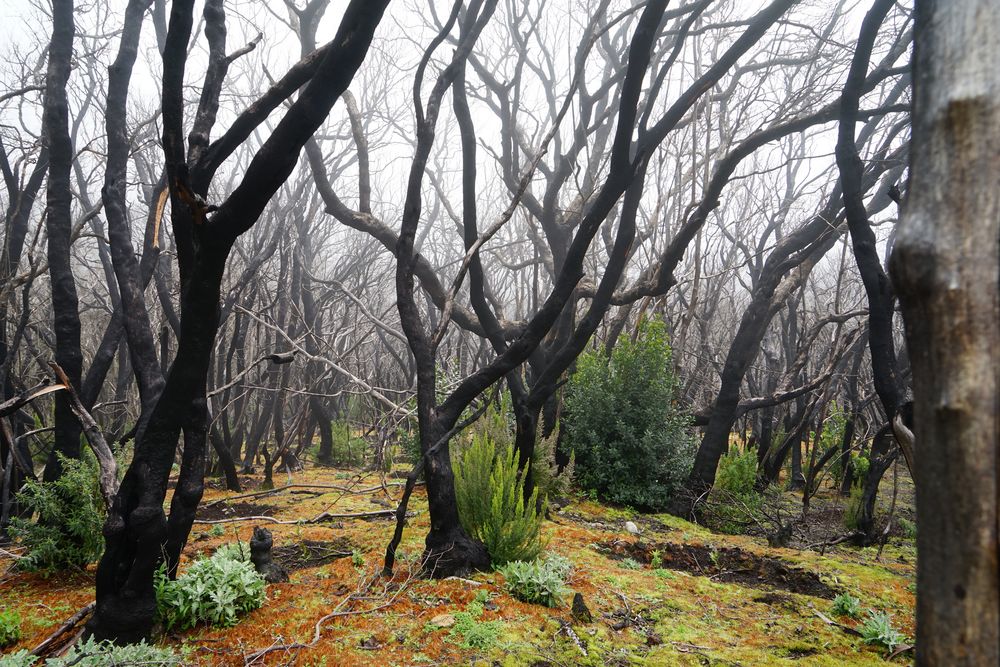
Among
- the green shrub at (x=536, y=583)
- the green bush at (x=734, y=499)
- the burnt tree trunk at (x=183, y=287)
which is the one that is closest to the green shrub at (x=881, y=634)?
the green shrub at (x=536, y=583)

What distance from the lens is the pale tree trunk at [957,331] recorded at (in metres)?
0.85

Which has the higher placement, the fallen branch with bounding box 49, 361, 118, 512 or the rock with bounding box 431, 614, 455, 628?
the fallen branch with bounding box 49, 361, 118, 512

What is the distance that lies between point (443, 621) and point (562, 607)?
726mm

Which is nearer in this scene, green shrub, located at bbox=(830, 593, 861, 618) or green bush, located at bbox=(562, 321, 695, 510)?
green shrub, located at bbox=(830, 593, 861, 618)

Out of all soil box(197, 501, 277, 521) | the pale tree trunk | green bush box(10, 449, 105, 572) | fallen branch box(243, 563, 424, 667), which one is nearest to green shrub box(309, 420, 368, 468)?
soil box(197, 501, 277, 521)

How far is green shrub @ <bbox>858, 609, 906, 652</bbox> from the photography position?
112 inches

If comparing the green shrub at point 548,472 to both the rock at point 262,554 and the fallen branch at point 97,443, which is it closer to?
the rock at point 262,554

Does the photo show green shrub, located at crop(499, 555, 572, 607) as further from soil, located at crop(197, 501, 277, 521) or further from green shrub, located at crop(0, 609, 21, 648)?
soil, located at crop(197, 501, 277, 521)

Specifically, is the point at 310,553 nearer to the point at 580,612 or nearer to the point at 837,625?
the point at 580,612

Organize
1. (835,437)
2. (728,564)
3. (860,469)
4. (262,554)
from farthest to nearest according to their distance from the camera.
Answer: (835,437) < (860,469) < (728,564) < (262,554)

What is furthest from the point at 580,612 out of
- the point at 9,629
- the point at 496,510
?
the point at 9,629

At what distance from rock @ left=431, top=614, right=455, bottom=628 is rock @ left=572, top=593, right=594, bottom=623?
66 cm

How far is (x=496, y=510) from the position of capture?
3.63 m

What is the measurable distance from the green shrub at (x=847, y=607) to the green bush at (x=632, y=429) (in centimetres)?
284
